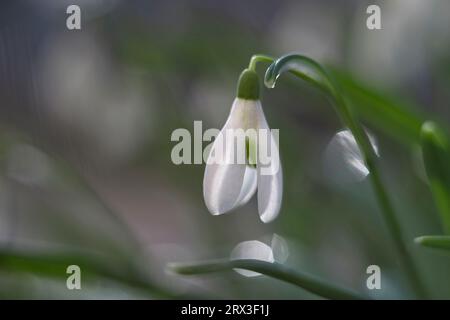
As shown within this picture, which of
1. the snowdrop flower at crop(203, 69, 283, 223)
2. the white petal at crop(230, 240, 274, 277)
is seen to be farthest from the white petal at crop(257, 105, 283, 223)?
the white petal at crop(230, 240, 274, 277)

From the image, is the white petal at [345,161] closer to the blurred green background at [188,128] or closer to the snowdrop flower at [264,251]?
the blurred green background at [188,128]

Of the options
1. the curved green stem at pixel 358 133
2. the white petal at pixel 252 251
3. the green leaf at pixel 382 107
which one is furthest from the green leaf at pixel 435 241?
the white petal at pixel 252 251

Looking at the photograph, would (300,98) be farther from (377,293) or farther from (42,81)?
(377,293)

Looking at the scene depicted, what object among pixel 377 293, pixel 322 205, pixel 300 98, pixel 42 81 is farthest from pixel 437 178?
pixel 42 81

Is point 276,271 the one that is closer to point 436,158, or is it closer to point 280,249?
point 436,158

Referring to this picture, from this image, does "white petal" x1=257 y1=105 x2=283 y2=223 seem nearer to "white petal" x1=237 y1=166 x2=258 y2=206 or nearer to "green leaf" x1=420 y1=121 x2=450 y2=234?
"white petal" x1=237 y1=166 x2=258 y2=206
